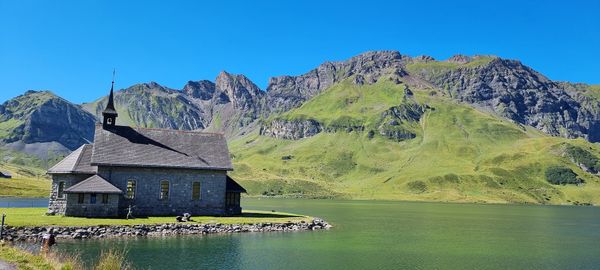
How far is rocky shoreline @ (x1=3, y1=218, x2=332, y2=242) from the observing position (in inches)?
1769

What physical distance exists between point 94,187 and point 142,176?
6623 mm

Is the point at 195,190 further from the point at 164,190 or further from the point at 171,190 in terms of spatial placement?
the point at 164,190

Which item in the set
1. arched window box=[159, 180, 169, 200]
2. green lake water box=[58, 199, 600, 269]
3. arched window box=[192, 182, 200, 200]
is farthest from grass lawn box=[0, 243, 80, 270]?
arched window box=[192, 182, 200, 200]

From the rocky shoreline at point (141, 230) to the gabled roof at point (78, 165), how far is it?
43.9ft

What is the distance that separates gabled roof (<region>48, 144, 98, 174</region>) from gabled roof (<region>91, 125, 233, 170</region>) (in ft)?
5.34

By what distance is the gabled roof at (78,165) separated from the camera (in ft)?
196

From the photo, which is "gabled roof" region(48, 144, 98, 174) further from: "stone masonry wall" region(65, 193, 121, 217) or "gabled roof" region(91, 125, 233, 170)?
"stone masonry wall" region(65, 193, 121, 217)

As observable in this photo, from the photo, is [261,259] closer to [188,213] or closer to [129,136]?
[188,213]

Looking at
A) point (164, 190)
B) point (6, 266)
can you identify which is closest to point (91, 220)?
point (164, 190)

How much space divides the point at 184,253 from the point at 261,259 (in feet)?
22.5

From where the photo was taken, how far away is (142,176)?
62031mm

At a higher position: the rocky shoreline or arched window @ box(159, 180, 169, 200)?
arched window @ box(159, 180, 169, 200)

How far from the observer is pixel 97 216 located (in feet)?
185

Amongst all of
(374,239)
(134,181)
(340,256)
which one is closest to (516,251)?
(374,239)
